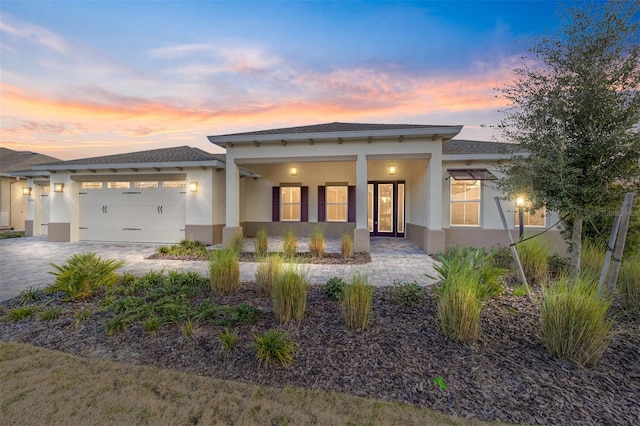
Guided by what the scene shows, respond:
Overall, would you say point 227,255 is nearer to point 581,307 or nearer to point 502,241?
point 581,307

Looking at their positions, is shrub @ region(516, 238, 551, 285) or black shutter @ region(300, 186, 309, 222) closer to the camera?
shrub @ region(516, 238, 551, 285)

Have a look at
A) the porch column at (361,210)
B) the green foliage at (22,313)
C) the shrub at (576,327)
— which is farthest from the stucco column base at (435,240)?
the green foliage at (22,313)

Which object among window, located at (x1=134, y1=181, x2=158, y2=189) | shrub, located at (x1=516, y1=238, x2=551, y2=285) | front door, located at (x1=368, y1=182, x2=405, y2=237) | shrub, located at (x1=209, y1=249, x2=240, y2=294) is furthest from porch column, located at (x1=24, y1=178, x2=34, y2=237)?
shrub, located at (x1=516, y1=238, x2=551, y2=285)

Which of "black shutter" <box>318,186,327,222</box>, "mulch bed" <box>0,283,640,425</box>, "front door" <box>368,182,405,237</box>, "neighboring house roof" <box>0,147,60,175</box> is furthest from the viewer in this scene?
"neighboring house roof" <box>0,147,60,175</box>

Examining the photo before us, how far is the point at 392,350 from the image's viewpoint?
276cm

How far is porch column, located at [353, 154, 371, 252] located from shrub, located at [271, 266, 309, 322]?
5.28m

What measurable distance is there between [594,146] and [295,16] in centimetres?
786

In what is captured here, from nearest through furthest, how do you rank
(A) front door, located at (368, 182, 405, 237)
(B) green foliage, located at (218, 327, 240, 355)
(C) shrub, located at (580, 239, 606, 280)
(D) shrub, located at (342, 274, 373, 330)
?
(B) green foliage, located at (218, 327, 240, 355), (D) shrub, located at (342, 274, 373, 330), (C) shrub, located at (580, 239, 606, 280), (A) front door, located at (368, 182, 405, 237)

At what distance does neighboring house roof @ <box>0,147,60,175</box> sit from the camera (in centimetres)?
1568

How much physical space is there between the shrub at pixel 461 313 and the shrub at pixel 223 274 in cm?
320

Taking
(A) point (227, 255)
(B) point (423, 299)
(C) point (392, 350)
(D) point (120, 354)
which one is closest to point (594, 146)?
(B) point (423, 299)

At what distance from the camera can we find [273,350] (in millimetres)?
2574

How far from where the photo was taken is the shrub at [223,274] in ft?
14.8

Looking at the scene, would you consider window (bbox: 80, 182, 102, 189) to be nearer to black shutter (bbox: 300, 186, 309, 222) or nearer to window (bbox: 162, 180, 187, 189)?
window (bbox: 162, 180, 187, 189)
